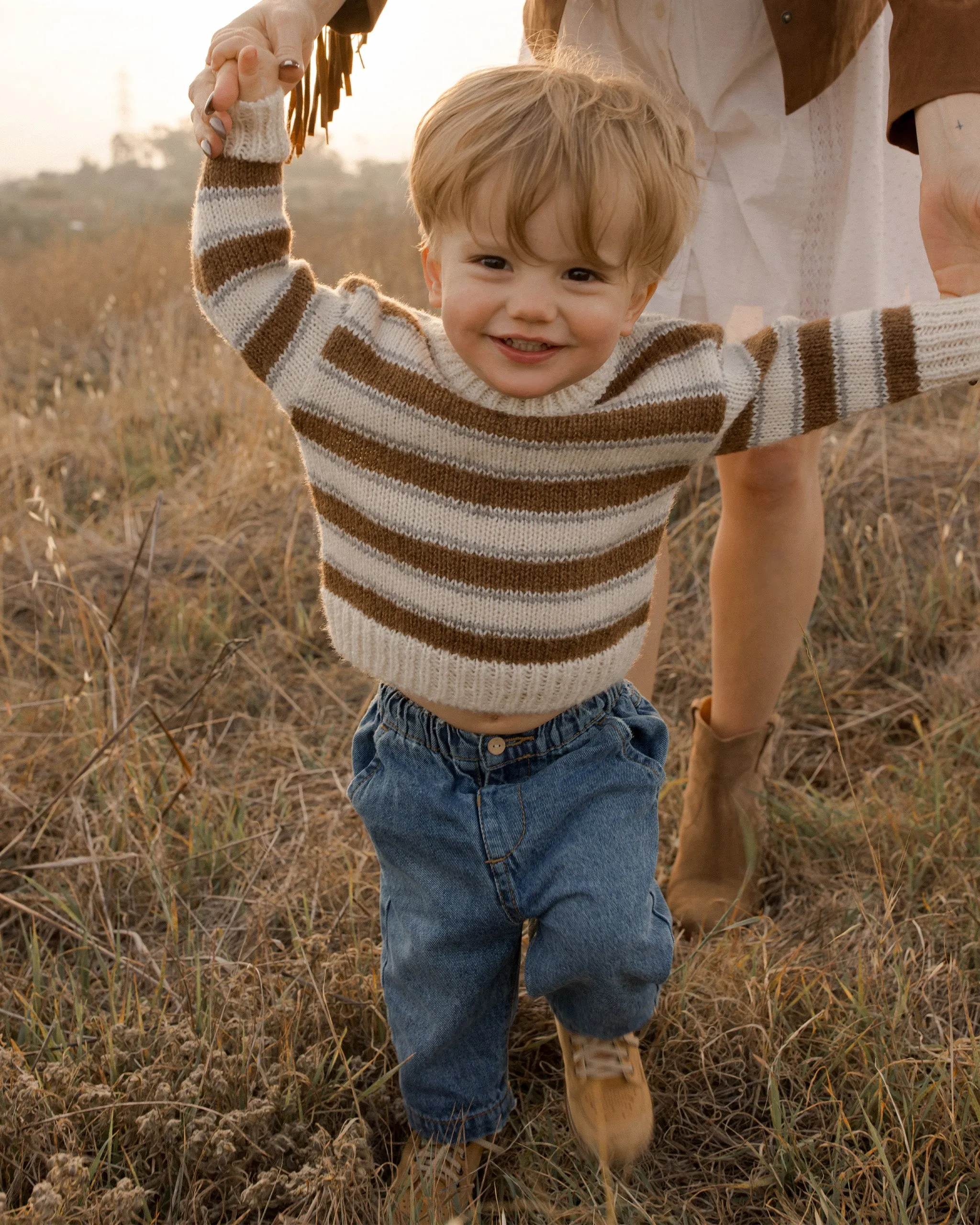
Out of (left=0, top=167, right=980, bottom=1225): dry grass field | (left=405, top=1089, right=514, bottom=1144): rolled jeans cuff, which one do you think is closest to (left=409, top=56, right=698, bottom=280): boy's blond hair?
(left=0, top=167, right=980, bottom=1225): dry grass field

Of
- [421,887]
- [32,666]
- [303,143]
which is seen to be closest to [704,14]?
[303,143]

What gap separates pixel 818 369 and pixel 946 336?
0.51ft

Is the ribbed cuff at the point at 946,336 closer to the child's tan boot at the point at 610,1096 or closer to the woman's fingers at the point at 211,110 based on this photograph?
the woman's fingers at the point at 211,110

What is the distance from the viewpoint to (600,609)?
147cm

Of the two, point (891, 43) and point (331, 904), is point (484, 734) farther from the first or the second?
point (891, 43)

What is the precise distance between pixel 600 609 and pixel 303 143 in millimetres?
938

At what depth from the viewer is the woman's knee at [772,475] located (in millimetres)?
1879

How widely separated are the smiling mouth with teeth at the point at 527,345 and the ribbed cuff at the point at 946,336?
0.46 m

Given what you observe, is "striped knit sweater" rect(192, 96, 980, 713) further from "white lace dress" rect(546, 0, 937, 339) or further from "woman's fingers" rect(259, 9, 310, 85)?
"white lace dress" rect(546, 0, 937, 339)

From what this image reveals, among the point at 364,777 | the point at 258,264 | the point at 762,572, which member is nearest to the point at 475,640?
the point at 364,777

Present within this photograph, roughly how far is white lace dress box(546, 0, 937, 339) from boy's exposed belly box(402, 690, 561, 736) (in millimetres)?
784

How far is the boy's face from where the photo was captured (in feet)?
4.19

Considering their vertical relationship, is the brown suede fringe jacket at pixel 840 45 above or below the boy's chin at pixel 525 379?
above

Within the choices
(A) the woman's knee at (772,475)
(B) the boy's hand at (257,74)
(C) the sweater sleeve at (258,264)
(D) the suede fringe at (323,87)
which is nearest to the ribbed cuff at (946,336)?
(A) the woman's knee at (772,475)
